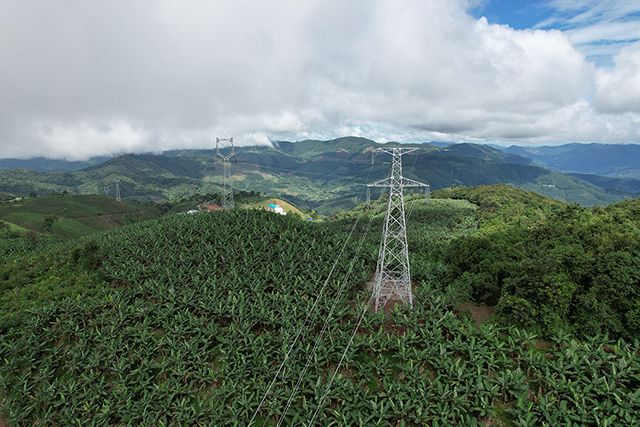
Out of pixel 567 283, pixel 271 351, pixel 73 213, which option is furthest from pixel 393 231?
pixel 73 213

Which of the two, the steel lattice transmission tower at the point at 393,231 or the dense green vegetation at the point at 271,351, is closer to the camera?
the dense green vegetation at the point at 271,351

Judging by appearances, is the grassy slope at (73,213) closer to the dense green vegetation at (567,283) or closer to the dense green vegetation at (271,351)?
the dense green vegetation at (271,351)

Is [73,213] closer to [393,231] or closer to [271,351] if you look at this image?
[271,351]

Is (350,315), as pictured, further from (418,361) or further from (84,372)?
(84,372)

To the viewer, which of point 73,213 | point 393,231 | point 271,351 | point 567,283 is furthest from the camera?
point 73,213

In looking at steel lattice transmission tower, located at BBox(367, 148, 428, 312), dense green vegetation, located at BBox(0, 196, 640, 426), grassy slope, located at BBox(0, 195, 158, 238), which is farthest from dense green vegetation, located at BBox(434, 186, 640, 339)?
grassy slope, located at BBox(0, 195, 158, 238)

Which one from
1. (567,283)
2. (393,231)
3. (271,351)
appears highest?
(393,231)

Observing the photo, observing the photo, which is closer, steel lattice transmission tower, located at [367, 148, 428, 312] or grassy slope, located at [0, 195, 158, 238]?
steel lattice transmission tower, located at [367, 148, 428, 312]

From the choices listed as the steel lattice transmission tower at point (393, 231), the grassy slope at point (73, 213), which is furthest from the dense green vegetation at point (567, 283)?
the grassy slope at point (73, 213)

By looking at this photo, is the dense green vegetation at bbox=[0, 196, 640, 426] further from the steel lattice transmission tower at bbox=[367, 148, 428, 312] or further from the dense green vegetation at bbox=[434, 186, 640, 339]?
the steel lattice transmission tower at bbox=[367, 148, 428, 312]
